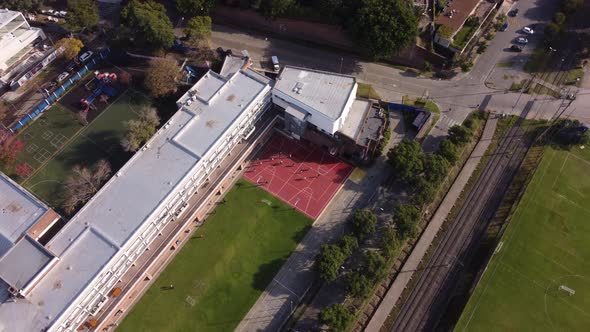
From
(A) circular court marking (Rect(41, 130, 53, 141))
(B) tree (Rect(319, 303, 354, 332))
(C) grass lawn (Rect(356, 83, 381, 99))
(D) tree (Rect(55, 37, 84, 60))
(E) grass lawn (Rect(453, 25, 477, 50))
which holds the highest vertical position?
(E) grass lawn (Rect(453, 25, 477, 50))

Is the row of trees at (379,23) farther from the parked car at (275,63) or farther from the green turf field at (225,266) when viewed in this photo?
the green turf field at (225,266)

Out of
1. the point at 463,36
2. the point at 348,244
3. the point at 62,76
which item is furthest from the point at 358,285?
the point at 62,76

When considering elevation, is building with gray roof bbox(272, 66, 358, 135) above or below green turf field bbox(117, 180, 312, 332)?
above

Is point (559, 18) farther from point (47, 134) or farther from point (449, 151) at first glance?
point (47, 134)

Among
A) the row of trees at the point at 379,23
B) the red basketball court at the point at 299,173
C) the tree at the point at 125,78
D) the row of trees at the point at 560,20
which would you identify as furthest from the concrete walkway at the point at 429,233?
the tree at the point at 125,78

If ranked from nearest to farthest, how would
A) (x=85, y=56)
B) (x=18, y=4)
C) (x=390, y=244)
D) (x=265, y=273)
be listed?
(x=390, y=244)
(x=265, y=273)
(x=85, y=56)
(x=18, y=4)

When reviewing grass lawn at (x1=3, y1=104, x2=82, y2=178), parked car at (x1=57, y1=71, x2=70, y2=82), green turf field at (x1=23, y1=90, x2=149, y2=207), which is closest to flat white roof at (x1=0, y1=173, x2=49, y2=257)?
green turf field at (x1=23, y1=90, x2=149, y2=207)

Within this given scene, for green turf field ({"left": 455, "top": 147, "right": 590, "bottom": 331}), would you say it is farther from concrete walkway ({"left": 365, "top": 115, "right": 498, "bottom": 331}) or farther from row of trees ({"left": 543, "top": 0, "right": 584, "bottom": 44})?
row of trees ({"left": 543, "top": 0, "right": 584, "bottom": 44})
